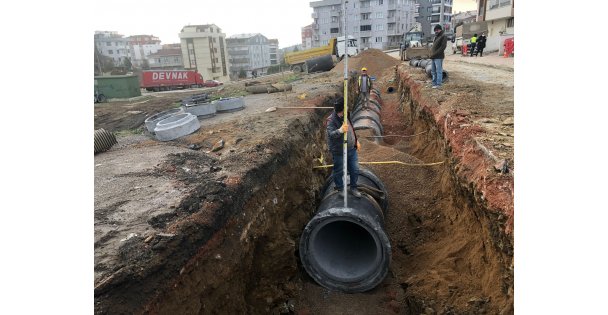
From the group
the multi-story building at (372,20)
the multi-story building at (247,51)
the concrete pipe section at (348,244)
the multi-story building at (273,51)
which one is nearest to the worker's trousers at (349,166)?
the concrete pipe section at (348,244)

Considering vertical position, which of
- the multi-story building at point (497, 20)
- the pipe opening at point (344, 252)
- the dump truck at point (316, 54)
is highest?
the multi-story building at point (497, 20)

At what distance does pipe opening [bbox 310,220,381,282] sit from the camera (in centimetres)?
617

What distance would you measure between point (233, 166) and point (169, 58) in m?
70.9

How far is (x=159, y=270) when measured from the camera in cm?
341

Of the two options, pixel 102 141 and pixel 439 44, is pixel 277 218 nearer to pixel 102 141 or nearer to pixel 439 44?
pixel 102 141

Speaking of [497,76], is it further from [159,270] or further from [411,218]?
[159,270]

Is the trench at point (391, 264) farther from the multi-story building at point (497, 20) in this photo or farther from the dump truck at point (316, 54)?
the dump truck at point (316, 54)

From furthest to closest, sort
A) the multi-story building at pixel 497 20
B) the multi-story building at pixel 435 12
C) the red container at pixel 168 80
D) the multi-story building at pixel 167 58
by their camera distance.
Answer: the multi-story building at pixel 435 12 → the multi-story building at pixel 167 58 → the red container at pixel 168 80 → the multi-story building at pixel 497 20

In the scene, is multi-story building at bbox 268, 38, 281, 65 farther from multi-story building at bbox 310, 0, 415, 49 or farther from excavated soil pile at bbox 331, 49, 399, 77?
excavated soil pile at bbox 331, 49, 399, 77

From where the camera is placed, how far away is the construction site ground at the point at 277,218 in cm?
371

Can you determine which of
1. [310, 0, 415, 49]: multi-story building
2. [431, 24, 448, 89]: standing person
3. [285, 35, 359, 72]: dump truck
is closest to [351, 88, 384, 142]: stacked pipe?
[431, 24, 448, 89]: standing person

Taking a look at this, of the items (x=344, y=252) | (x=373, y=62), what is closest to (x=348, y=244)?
(x=344, y=252)

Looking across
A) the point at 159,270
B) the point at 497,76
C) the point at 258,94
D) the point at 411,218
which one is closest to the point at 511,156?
the point at 411,218

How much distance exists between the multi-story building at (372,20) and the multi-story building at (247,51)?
1720 cm
